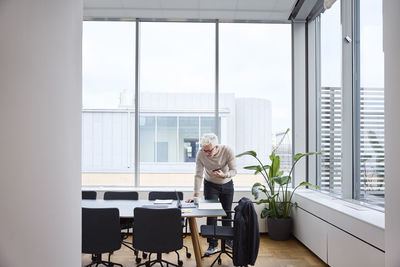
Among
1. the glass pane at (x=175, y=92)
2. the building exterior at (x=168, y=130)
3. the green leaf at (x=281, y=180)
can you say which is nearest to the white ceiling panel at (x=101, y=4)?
the glass pane at (x=175, y=92)

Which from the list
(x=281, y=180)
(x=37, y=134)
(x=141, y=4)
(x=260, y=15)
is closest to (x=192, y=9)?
(x=141, y=4)

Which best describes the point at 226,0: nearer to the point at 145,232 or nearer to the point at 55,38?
the point at 145,232

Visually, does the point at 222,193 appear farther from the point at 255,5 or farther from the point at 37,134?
the point at 37,134

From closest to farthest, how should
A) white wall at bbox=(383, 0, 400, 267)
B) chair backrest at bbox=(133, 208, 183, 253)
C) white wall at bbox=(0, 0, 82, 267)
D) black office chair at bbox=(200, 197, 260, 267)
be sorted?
1. white wall at bbox=(0, 0, 82, 267)
2. white wall at bbox=(383, 0, 400, 267)
3. chair backrest at bbox=(133, 208, 183, 253)
4. black office chair at bbox=(200, 197, 260, 267)

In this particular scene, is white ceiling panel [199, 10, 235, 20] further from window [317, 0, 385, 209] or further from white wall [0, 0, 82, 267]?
white wall [0, 0, 82, 267]

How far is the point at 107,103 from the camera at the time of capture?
5.81m

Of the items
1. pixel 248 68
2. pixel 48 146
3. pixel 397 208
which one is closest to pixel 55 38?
pixel 48 146

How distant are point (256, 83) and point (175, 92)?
4.66ft

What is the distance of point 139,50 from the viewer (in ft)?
18.9

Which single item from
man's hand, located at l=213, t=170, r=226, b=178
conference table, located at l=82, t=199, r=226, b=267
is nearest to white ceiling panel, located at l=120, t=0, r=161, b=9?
man's hand, located at l=213, t=170, r=226, b=178

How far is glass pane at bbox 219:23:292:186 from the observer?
5859 mm

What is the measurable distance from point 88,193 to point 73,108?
3.39 metres

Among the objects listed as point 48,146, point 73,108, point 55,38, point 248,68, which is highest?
point 248,68

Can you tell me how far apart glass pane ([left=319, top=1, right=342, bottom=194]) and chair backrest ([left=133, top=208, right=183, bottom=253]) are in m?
2.40
